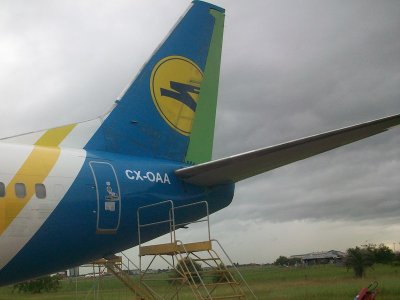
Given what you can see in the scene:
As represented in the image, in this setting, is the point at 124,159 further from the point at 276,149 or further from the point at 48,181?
the point at 276,149

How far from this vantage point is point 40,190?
8188 millimetres

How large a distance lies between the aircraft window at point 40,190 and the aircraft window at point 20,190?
214 mm

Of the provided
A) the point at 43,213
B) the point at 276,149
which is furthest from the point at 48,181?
the point at 276,149

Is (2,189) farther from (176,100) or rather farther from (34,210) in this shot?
(176,100)

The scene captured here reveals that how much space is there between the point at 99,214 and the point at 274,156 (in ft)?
10.6

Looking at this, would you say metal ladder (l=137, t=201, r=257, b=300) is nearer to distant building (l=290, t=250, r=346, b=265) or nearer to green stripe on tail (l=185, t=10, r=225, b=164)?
green stripe on tail (l=185, t=10, r=225, b=164)

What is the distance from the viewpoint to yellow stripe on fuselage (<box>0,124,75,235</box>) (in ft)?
25.5

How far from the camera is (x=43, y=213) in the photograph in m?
8.15

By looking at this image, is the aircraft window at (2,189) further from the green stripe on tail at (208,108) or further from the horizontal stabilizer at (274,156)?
the green stripe on tail at (208,108)

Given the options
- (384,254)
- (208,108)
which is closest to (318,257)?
(384,254)

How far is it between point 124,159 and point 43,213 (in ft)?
7.28

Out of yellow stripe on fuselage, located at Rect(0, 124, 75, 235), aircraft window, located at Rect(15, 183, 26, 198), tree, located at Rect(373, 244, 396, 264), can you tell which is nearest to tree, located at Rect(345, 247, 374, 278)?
tree, located at Rect(373, 244, 396, 264)

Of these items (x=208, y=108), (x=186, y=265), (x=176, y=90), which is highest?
(x=176, y=90)

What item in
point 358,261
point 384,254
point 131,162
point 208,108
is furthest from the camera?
point 384,254
